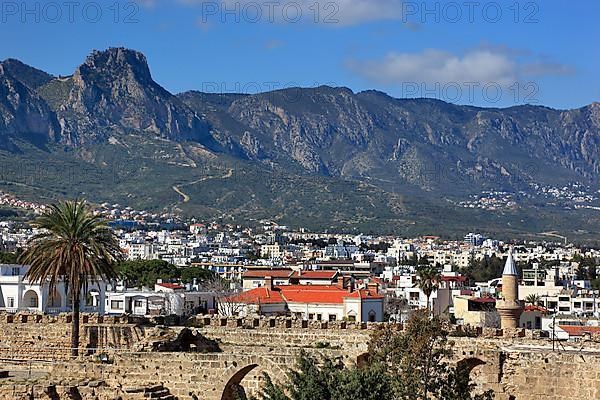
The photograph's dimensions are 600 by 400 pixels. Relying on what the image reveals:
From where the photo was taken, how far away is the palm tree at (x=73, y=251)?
23.4 meters

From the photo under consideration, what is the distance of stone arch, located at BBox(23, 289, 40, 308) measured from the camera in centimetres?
4900

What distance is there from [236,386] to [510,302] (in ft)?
56.6

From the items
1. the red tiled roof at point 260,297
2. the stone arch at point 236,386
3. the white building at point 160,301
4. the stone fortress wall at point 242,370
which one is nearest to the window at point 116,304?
the white building at point 160,301

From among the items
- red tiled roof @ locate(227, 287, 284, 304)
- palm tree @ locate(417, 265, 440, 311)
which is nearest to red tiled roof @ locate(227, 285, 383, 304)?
red tiled roof @ locate(227, 287, 284, 304)

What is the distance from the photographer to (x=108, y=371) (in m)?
19.1

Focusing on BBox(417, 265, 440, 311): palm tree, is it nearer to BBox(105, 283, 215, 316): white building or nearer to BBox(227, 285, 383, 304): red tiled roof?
BBox(227, 285, 383, 304): red tiled roof

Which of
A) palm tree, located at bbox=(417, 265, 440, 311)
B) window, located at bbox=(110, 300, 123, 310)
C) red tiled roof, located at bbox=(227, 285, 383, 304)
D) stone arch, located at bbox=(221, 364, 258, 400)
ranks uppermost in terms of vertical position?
palm tree, located at bbox=(417, 265, 440, 311)

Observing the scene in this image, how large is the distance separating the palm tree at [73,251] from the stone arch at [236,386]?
209 inches

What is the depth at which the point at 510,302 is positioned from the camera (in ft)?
112

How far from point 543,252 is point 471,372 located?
15173cm

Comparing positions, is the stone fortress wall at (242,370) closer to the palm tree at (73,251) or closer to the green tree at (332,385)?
the green tree at (332,385)

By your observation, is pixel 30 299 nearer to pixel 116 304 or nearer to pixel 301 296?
pixel 116 304

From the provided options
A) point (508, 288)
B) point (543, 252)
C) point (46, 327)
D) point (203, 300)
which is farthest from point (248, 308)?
point (543, 252)

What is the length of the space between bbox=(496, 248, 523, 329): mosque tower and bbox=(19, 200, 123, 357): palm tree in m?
14.2
